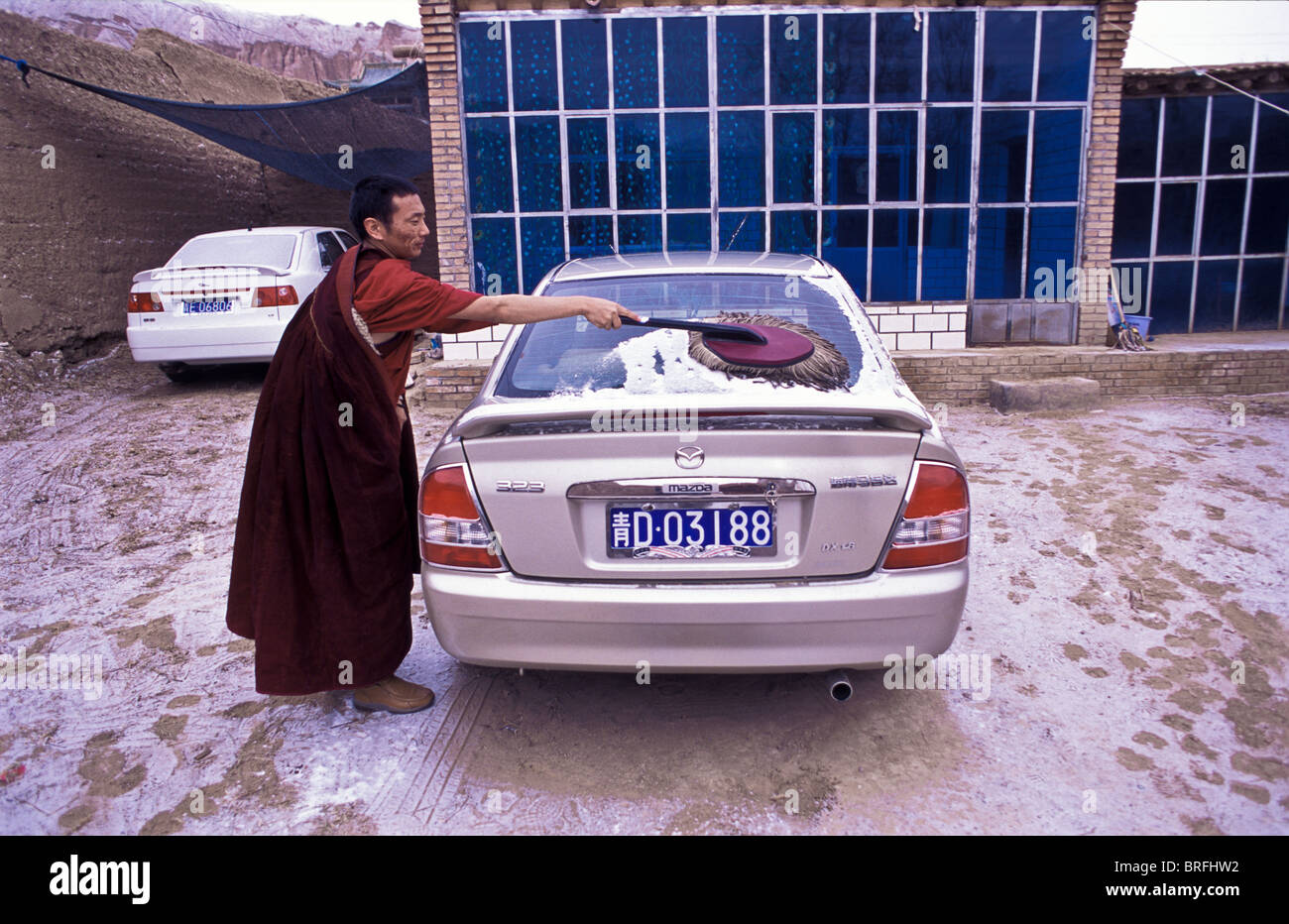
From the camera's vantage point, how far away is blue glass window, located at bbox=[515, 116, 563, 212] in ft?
26.4

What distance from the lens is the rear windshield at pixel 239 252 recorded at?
8125 mm

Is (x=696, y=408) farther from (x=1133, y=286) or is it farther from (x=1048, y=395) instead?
(x=1133, y=286)

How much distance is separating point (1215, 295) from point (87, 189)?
12927 millimetres

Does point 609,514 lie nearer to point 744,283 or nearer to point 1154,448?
point 744,283

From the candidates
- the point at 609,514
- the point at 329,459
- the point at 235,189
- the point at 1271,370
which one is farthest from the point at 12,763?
the point at 235,189

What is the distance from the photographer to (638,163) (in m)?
8.23

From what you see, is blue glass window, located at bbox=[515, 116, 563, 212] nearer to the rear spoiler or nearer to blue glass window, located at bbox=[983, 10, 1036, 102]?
blue glass window, located at bbox=[983, 10, 1036, 102]

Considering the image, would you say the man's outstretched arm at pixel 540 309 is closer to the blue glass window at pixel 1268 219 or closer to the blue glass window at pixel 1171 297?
the blue glass window at pixel 1171 297

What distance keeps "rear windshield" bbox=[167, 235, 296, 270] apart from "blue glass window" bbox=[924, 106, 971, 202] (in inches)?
248

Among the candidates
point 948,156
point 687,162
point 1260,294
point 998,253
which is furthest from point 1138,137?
point 687,162

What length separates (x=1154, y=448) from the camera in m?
6.12

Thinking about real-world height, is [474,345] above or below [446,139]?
below

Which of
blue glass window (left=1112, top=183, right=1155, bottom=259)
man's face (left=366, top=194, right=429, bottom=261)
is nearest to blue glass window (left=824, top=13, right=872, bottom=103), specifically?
blue glass window (left=1112, top=183, right=1155, bottom=259)

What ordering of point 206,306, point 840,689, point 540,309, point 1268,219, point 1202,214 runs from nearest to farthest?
point 840,689 → point 540,309 → point 206,306 → point 1202,214 → point 1268,219
